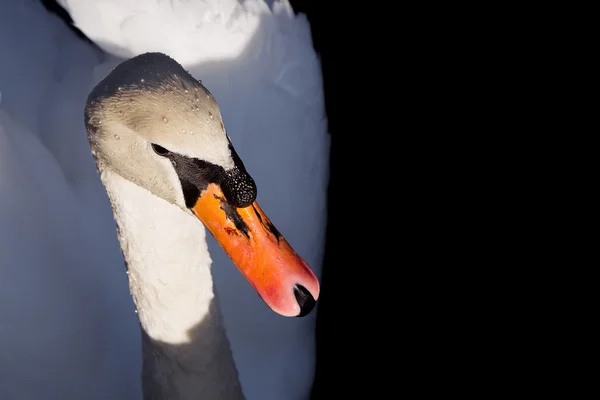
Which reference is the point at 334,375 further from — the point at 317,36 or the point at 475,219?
the point at 317,36

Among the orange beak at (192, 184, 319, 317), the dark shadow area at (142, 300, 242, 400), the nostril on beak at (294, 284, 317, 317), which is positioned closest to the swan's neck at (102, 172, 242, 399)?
the dark shadow area at (142, 300, 242, 400)

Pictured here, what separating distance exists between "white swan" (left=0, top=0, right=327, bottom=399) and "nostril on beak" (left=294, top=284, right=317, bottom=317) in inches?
28.1

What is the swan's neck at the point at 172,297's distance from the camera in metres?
1.61

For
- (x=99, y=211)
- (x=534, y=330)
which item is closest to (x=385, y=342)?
(x=534, y=330)

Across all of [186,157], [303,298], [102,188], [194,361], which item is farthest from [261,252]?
[102,188]

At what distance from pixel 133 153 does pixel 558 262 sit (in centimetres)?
207

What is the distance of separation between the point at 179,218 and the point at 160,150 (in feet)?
0.76

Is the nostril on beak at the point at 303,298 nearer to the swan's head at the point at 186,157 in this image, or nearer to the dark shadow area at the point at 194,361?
the swan's head at the point at 186,157

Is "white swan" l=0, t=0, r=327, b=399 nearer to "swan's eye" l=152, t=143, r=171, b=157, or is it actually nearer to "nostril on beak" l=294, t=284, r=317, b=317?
"nostril on beak" l=294, t=284, r=317, b=317

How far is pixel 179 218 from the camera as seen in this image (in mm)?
1638

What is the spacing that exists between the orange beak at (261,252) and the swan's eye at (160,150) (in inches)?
4.0

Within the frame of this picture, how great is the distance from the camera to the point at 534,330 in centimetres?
294

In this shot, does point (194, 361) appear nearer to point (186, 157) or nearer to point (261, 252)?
point (261, 252)

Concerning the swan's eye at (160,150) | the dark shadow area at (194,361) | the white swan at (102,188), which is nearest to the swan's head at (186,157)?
the swan's eye at (160,150)
